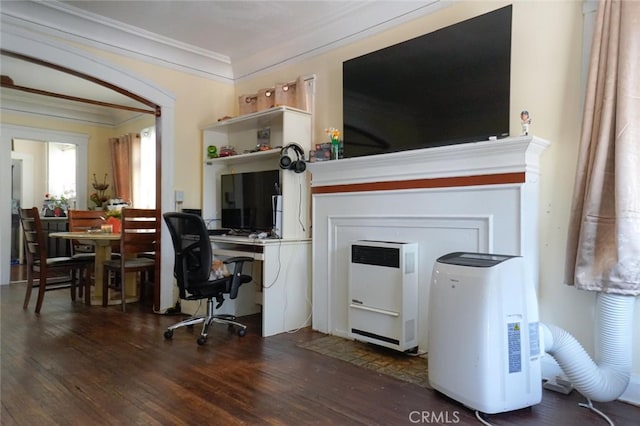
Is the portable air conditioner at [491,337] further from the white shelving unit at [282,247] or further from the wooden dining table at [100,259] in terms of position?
the wooden dining table at [100,259]

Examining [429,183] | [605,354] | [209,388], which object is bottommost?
[209,388]

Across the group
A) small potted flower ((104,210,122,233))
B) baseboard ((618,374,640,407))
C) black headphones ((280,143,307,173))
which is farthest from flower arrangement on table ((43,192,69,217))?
baseboard ((618,374,640,407))

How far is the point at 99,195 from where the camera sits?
685 centimetres

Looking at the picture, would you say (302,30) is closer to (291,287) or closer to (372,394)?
(291,287)

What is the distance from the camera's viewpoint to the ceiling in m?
3.38

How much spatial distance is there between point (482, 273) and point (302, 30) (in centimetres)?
295

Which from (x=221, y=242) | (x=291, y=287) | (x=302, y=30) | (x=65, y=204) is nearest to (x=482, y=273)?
(x=291, y=287)

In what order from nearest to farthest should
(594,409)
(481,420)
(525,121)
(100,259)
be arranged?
1. (481,420)
2. (594,409)
3. (525,121)
4. (100,259)

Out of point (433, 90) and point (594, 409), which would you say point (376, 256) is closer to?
point (433, 90)

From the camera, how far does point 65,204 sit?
7648mm

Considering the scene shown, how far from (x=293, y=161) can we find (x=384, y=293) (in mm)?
1423

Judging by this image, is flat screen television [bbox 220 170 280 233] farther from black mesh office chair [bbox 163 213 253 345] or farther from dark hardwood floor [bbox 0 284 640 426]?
dark hardwood floor [bbox 0 284 640 426]
